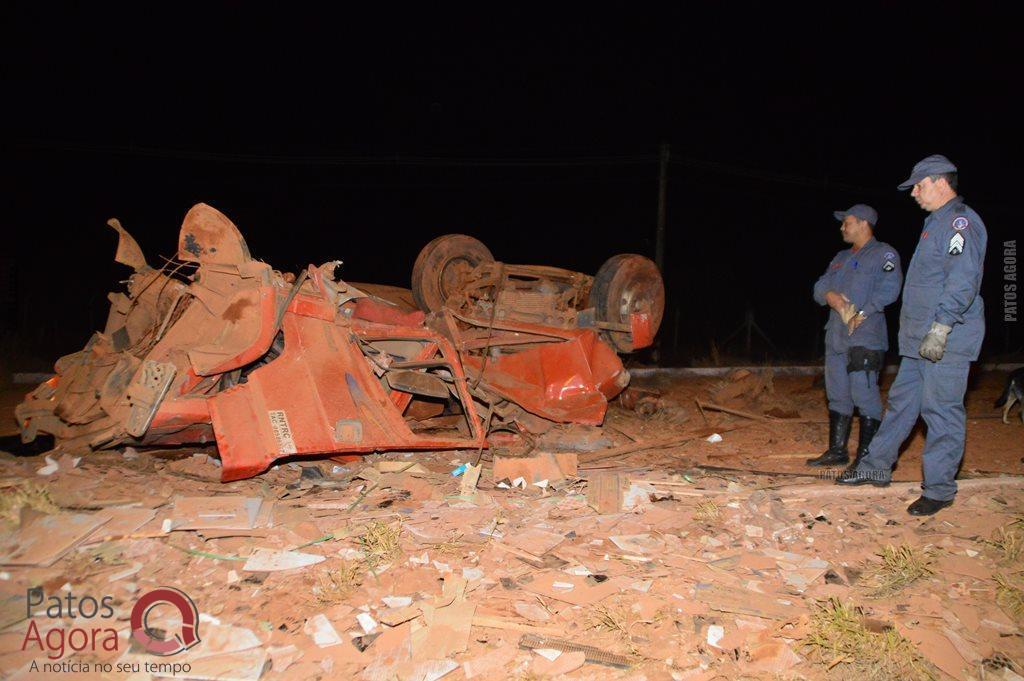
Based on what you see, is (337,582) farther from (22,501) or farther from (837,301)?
(837,301)

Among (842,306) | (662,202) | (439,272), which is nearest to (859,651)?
(842,306)

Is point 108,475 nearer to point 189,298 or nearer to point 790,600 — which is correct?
point 189,298

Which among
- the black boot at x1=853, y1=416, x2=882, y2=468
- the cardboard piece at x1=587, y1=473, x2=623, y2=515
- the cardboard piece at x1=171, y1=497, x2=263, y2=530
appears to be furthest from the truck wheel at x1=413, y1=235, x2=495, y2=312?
the black boot at x1=853, y1=416, x2=882, y2=468

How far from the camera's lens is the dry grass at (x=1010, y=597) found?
2.80 metres

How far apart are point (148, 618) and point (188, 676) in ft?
1.50

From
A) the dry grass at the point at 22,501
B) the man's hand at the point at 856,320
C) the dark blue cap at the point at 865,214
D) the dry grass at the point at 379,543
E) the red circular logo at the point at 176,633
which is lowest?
the red circular logo at the point at 176,633

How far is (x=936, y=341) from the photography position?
346cm

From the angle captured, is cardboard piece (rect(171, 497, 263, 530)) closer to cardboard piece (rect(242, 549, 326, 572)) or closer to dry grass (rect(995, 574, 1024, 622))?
cardboard piece (rect(242, 549, 326, 572))

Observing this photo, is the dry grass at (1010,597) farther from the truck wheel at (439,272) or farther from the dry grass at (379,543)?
the truck wheel at (439,272)

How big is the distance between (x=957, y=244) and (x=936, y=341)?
1.82 ft

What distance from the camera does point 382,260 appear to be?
1922 centimetres

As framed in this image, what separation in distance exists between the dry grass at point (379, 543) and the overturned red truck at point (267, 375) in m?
0.85

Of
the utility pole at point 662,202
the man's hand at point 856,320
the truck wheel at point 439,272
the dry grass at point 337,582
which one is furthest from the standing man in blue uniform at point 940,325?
the utility pole at point 662,202

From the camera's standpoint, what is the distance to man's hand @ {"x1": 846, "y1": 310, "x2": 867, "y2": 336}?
4.50m
